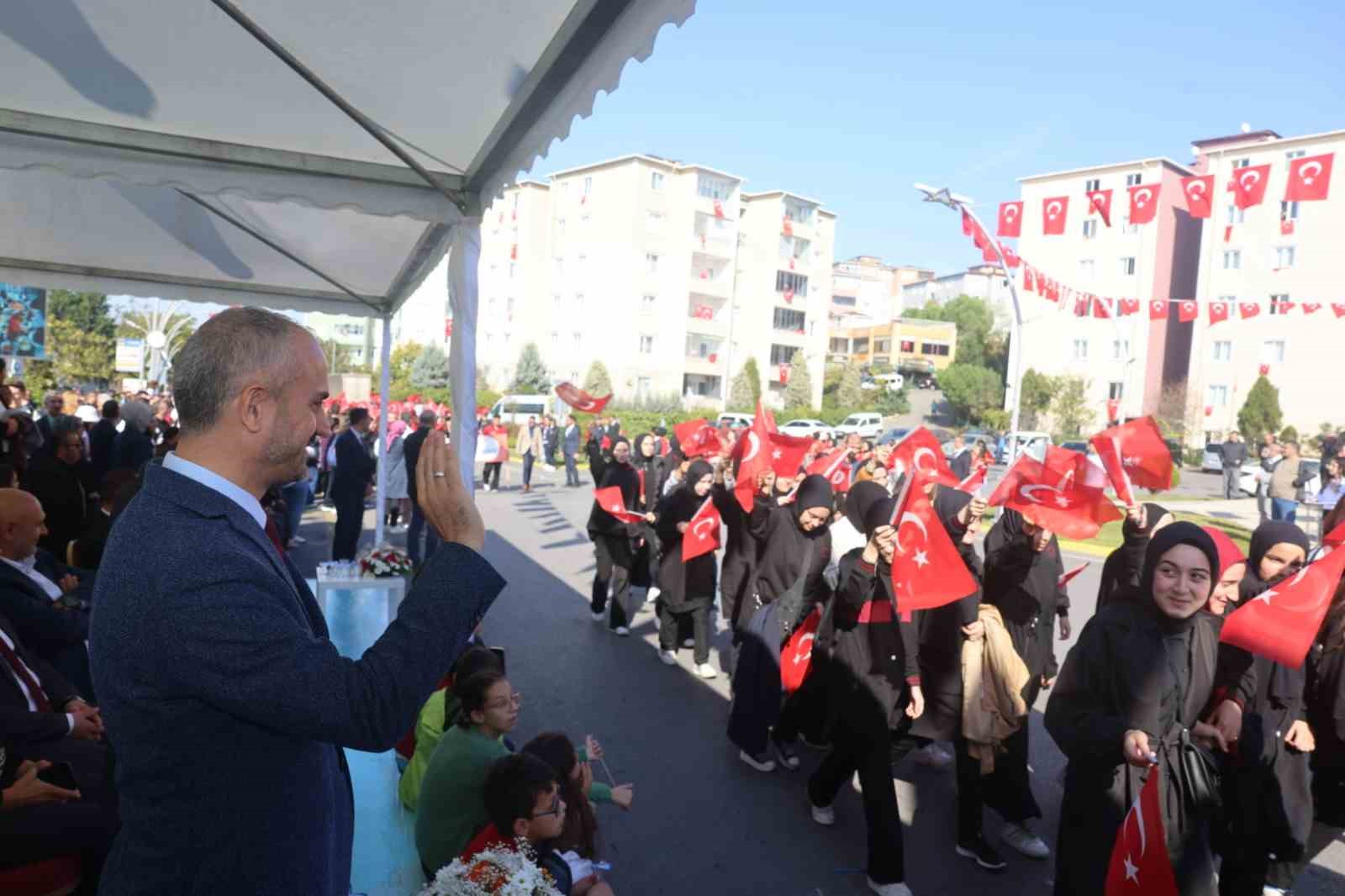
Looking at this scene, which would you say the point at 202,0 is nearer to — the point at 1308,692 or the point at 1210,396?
the point at 1308,692

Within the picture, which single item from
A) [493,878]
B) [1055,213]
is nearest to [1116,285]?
[1055,213]

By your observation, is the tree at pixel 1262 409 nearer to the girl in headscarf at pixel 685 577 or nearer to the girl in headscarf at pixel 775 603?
the girl in headscarf at pixel 685 577

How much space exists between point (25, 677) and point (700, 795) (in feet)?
11.9

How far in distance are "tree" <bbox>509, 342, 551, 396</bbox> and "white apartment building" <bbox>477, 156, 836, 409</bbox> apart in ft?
11.1

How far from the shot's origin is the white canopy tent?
11.5 ft

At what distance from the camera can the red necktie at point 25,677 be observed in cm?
373

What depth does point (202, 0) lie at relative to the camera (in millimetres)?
3588

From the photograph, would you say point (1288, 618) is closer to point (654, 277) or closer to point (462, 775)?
point (462, 775)

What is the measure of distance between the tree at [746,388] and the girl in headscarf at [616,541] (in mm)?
50185

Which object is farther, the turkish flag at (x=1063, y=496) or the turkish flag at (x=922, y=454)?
A: the turkish flag at (x=922, y=454)

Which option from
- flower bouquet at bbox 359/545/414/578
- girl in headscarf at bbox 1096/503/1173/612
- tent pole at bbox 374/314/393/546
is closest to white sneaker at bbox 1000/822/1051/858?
girl in headscarf at bbox 1096/503/1173/612

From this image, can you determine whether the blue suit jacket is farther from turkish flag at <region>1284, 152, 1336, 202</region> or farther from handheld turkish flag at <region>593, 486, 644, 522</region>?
turkish flag at <region>1284, 152, 1336, 202</region>

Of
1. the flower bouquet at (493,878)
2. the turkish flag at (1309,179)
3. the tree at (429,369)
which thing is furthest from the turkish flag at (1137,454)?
the tree at (429,369)

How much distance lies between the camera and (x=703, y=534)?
8062 millimetres
